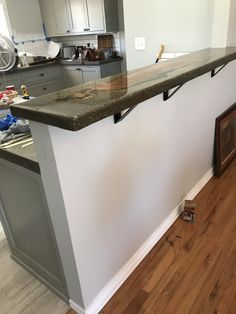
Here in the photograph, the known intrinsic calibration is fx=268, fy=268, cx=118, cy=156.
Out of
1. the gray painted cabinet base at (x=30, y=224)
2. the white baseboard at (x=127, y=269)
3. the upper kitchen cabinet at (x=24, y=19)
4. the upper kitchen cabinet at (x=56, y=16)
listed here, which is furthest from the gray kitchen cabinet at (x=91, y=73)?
the gray painted cabinet base at (x=30, y=224)

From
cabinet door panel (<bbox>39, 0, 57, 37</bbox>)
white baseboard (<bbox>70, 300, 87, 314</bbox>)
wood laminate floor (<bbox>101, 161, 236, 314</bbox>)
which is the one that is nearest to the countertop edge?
white baseboard (<bbox>70, 300, 87, 314</bbox>)

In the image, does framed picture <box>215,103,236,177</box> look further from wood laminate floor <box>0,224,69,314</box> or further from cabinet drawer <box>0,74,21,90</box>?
cabinet drawer <box>0,74,21,90</box>

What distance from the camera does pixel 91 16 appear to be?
155 inches

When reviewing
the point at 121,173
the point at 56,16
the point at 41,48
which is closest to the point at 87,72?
the point at 56,16

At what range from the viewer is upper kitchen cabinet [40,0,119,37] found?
3861 millimetres

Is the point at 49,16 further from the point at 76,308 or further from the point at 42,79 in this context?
the point at 76,308

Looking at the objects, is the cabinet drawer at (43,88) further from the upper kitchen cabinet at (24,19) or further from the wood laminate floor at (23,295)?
the wood laminate floor at (23,295)

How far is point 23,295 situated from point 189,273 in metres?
0.97

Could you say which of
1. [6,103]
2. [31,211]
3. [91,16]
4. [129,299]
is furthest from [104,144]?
[91,16]

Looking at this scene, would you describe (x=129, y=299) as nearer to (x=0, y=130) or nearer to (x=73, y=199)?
(x=73, y=199)

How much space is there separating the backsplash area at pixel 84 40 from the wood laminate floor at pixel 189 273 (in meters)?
3.27

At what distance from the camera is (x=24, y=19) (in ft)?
14.4

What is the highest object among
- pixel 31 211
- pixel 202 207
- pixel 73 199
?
pixel 73 199

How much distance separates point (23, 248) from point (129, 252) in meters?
0.64
